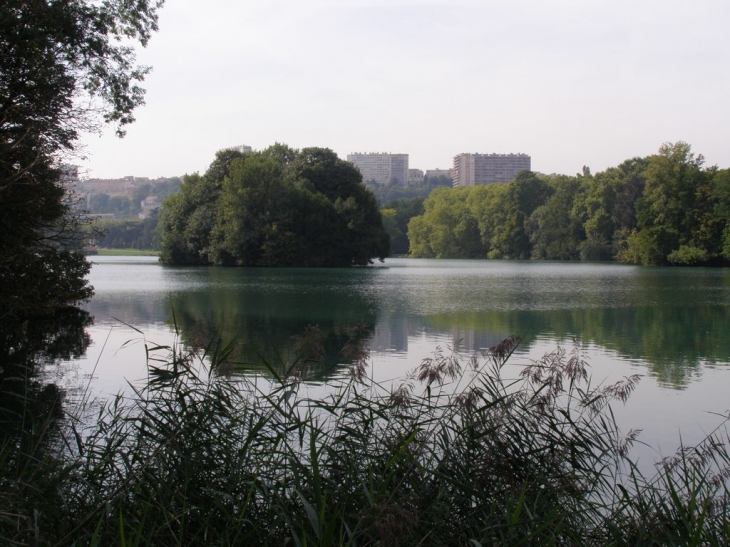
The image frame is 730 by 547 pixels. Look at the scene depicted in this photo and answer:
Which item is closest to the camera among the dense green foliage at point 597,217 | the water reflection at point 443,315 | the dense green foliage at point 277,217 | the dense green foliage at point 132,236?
the water reflection at point 443,315

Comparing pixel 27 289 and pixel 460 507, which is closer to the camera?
pixel 460 507

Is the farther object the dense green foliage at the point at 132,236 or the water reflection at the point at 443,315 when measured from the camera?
the dense green foliage at the point at 132,236

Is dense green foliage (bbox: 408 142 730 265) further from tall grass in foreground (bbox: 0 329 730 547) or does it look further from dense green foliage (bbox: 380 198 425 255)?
tall grass in foreground (bbox: 0 329 730 547)

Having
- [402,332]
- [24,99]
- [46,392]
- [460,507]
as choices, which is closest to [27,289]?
[24,99]

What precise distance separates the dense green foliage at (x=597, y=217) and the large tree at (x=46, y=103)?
57.1 m

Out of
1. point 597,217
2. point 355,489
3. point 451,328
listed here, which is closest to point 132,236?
point 597,217

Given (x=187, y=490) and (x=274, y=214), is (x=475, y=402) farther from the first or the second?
(x=274, y=214)

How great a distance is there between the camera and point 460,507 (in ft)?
14.2

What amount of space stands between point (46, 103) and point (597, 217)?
74304mm

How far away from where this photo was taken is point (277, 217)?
58.3 m

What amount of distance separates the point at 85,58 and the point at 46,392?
9.66 meters

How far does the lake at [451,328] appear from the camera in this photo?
9609 mm

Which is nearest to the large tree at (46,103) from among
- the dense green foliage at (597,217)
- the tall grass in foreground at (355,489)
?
the tall grass in foreground at (355,489)

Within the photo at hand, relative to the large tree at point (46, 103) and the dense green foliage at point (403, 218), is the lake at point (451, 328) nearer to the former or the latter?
the large tree at point (46, 103)
